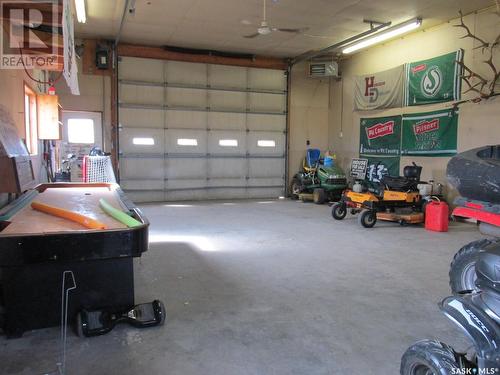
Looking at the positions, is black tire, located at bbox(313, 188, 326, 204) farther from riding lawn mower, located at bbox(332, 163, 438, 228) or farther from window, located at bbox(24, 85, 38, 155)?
window, located at bbox(24, 85, 38, 155)

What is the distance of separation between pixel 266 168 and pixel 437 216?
5.61 metres

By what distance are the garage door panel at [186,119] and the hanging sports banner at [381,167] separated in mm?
4346

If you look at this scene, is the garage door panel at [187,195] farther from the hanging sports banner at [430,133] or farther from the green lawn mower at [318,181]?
the hanging sports banner at [430,133]

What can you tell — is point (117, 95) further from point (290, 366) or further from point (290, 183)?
point (290, 366)

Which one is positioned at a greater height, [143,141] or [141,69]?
[141,69]

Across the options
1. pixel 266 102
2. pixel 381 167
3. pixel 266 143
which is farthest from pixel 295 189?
pixel 266 102

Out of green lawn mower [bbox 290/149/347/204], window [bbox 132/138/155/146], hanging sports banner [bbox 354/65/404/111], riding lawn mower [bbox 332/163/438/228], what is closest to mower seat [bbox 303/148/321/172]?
green lawn mower [bbox 290/149/347/204]

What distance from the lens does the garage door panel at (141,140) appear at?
9.98 m

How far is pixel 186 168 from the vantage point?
1062cm

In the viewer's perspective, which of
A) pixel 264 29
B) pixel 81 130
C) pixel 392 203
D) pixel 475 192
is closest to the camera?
pixel 475 192

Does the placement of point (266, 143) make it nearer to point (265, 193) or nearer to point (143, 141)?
point (265, 193)

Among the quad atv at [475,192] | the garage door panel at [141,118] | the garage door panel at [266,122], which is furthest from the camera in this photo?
the garage door panel at [266,122]

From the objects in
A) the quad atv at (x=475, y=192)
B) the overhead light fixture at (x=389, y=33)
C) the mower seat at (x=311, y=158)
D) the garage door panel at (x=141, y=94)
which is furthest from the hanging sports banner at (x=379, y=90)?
the quad atv at (x=475, y=192)

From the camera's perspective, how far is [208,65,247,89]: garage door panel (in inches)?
418
